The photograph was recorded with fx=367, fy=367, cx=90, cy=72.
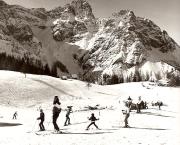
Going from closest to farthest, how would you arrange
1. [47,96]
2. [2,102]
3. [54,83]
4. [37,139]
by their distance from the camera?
[37,139]
[2,102]
[47,96]
[54,83]

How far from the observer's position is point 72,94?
11325 cm

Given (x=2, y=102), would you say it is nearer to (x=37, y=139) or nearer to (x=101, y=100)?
(x=101, y=100)

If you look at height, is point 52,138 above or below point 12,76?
below

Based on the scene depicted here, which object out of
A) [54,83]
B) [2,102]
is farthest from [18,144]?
[54,83]

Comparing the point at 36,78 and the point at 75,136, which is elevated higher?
→ the point at 36,78

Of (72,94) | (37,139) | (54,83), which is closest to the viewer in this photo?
(37,139)

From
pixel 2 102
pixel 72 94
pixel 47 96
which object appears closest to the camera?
pixel 2 102

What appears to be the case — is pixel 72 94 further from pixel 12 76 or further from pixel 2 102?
pixel 2 102

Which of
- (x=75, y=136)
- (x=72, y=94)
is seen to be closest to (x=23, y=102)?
(x=72, y=94)

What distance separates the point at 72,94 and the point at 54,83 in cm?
1155

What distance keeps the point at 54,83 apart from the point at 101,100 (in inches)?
908

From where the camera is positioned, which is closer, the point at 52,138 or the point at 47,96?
the point at 52,138

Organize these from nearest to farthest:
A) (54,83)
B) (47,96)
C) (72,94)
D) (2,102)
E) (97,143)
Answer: (97,143)
(2,102)
(47,96)
(72,94)
(54,83)

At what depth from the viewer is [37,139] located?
969 inches
